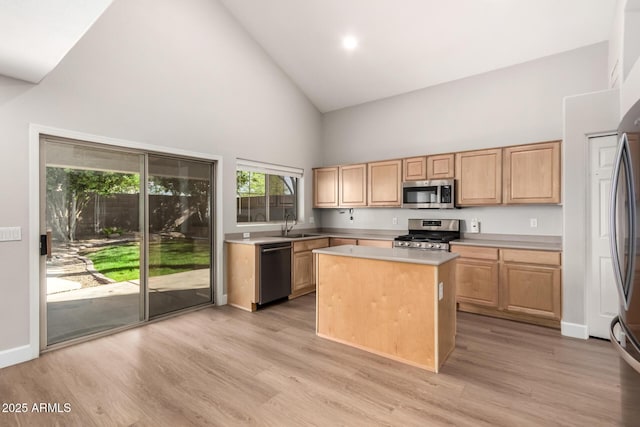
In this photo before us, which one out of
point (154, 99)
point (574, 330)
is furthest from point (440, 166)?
point (154, 99)

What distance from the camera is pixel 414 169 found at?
4.78 m

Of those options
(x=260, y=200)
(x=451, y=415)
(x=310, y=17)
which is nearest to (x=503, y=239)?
(x=451, y=415)

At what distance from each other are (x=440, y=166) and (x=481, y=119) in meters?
0.92

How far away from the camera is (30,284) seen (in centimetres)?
282

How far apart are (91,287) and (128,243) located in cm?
57

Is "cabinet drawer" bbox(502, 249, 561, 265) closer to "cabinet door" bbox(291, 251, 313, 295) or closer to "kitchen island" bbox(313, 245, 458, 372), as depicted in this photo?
"kitchen island" bbox(313, 245, 458, 372)

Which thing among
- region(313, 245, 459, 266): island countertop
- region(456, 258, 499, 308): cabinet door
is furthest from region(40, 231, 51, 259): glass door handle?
region(456, 258, 499, 308): cabinet door

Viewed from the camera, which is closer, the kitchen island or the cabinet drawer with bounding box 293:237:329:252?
the kitchen island

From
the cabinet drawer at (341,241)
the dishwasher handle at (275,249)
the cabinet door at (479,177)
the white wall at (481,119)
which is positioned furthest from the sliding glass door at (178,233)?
the cabinet door at (479,177)

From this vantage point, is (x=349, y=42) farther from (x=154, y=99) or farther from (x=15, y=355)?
(x=15, y=355)

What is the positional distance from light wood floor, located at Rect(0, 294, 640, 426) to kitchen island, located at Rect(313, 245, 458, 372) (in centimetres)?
15

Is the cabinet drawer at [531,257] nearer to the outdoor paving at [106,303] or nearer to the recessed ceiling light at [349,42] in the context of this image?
the recessed ceiling light at [349,42]

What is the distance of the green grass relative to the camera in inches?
134

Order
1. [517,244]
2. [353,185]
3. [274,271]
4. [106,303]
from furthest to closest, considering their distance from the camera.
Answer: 1. [353,185]
2. [274,271]
3. [517,244]
4. [106,303]
